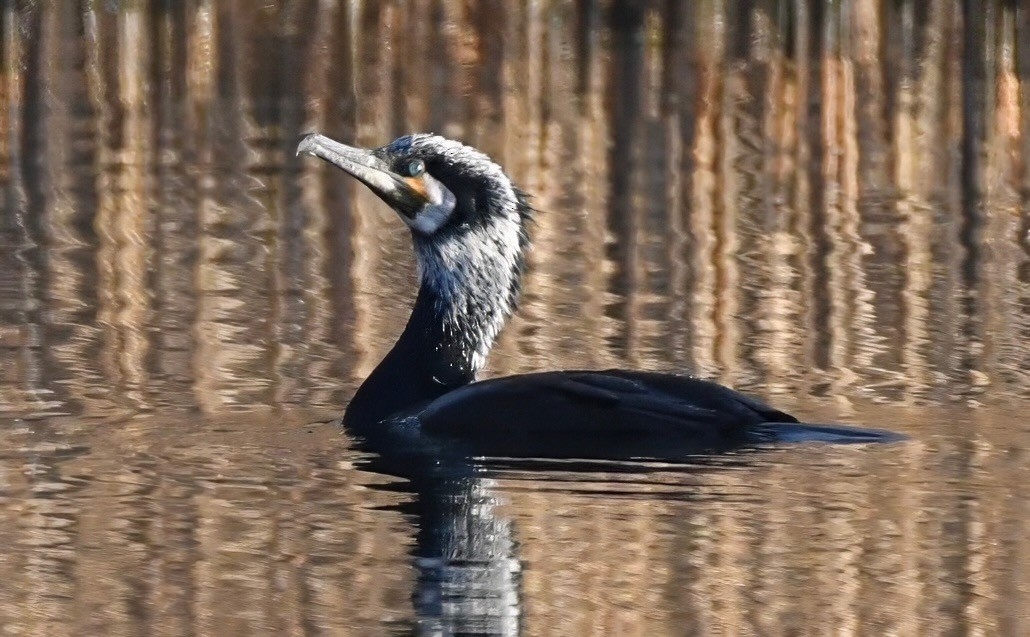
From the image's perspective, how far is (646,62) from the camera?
19.1m

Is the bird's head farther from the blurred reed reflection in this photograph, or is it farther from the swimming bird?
the blurred reed reflection

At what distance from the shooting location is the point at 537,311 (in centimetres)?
967

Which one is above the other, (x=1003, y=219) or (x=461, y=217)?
(x=461, y=217)

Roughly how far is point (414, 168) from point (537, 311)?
191 cm

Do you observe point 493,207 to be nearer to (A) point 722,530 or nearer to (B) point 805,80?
(A) point 722,530

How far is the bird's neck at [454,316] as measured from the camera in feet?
25.7

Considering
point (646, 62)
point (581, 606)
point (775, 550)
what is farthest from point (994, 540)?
point (646, 62)

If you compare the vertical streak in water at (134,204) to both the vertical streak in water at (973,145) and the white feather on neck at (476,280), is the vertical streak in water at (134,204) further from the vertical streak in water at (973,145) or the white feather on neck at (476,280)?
the vertical streak in water at (973,145)

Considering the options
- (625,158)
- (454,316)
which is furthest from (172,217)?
(454,316)

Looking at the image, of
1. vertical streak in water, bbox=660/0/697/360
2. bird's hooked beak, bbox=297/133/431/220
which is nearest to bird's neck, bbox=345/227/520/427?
bird's hooked beak, bbox=297/133/431/220

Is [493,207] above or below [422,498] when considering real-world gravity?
above

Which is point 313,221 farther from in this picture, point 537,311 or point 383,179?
point 383,179

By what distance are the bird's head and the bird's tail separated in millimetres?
1233

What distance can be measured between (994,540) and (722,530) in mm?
697
